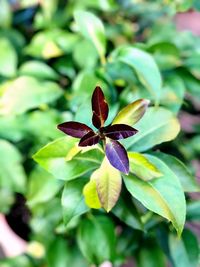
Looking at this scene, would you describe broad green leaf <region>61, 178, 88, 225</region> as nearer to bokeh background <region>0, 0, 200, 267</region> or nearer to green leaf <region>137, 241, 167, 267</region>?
bokeh background <region>0, 0, 200, 267</region>

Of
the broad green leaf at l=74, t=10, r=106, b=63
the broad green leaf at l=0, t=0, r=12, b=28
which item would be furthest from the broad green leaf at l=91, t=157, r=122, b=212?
the broad green leaf at l=0, t=0, r=12, b=28

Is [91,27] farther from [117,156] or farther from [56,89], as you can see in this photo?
[117,156]

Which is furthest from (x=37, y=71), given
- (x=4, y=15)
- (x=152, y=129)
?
(x=152, y=129)

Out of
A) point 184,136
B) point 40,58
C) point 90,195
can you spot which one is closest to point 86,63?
point 40,58

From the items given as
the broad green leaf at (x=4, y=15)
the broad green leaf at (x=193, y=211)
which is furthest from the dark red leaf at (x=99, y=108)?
the broad green leaf at (x=4, y=15)

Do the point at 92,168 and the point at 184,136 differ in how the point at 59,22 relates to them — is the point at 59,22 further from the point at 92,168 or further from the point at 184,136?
the point at 92,168

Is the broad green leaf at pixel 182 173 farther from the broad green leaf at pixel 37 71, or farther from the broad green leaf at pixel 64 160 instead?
the broad green leaf at pixel 37 71
